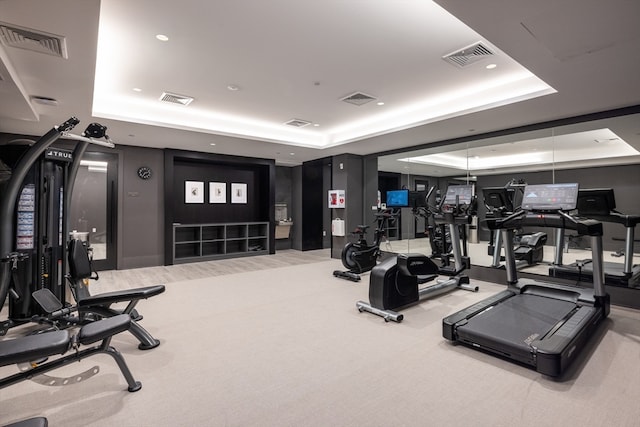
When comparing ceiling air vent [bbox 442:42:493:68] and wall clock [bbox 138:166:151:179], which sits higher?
ceiling air vent [bbox 442:42:493:68]

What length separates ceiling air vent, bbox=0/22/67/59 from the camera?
249 centimetres

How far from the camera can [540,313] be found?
10.7ft

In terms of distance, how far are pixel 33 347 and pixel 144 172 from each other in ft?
19.3

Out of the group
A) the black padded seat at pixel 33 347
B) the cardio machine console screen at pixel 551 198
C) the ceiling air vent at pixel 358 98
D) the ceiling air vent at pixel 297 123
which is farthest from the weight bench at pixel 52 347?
the ceiling air vent at pixel 297 123

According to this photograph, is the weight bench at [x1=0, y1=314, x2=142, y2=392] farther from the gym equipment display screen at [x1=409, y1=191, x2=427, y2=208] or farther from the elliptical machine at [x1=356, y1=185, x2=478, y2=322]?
the gym equipment display screen at [x1=409, y1=191, x2=427, y2=208]

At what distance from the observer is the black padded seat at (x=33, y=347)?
1.75 metres

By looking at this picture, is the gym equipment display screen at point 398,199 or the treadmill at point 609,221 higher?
the gym equipment display screen at point 398,199

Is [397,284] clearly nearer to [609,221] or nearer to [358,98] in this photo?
[358,98]

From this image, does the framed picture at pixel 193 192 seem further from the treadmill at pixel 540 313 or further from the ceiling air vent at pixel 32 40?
the treadmill at pixel 540 313

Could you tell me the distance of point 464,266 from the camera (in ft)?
15.9

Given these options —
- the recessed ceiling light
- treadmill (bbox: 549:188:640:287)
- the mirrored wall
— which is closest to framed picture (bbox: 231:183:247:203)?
the mirrored wall

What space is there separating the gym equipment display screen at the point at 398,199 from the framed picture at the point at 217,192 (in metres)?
4.31

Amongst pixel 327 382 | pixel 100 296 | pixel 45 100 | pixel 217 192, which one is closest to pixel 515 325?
pixel 327 382

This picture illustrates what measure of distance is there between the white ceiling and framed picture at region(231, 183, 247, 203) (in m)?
2.59
